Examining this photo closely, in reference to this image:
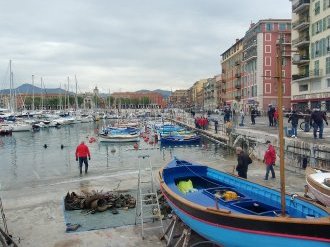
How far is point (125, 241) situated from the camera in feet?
31.3

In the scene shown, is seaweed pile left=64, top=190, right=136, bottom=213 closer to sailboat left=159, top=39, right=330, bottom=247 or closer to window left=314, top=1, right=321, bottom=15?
sailboat left=159, top=39, right=330, bottom=247

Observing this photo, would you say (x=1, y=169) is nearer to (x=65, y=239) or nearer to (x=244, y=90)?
(x=65, y=239)

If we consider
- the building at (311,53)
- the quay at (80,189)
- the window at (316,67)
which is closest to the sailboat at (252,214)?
the quay at (80,189)

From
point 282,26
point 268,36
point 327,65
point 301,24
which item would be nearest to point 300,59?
point 301,24

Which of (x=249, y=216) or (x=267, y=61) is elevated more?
(x=267, y=61)

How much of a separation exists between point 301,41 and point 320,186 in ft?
179

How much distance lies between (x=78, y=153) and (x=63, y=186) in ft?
11.2

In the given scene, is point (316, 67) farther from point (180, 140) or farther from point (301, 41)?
point (180, 140)

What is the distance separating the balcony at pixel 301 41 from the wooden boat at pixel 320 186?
168 feet

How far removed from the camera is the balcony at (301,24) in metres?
58.6

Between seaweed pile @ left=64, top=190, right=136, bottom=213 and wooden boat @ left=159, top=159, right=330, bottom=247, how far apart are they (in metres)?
1.69

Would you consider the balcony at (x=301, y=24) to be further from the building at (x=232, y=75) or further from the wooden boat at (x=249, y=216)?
the wooden boat at (x=249, y=216)

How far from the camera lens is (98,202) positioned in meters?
12.3

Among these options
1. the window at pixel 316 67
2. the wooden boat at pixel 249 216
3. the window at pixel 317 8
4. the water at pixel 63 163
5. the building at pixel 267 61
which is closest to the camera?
the wooden boat at pixel 249 216
